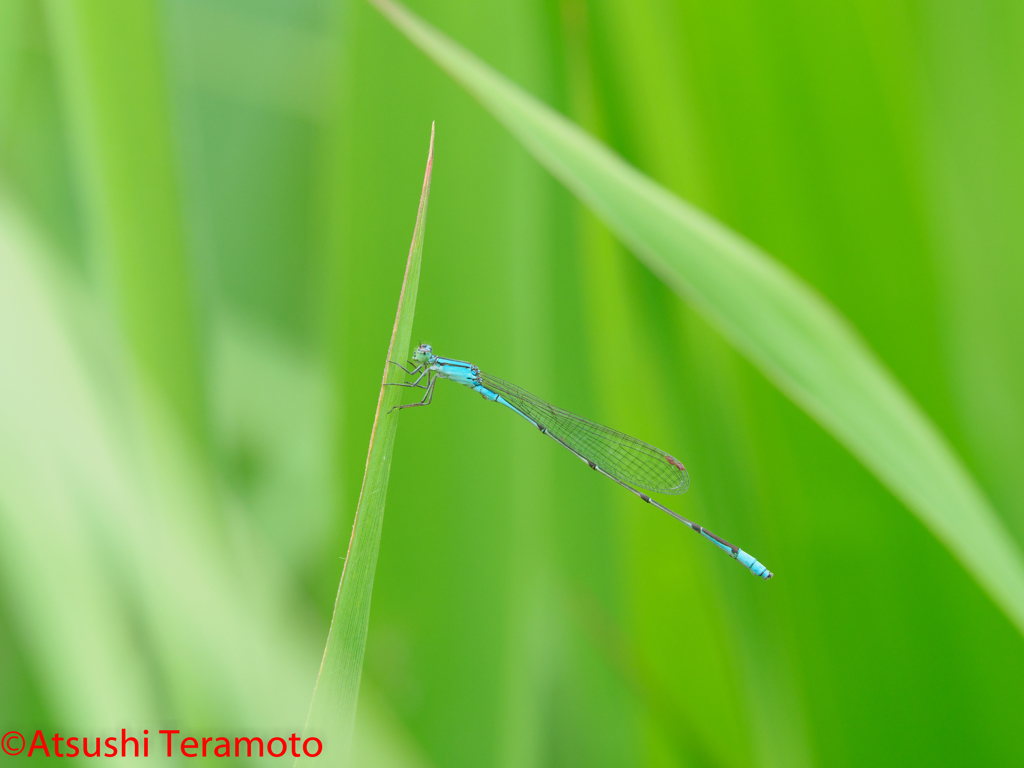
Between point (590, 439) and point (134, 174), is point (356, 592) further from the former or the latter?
point (590, 439)

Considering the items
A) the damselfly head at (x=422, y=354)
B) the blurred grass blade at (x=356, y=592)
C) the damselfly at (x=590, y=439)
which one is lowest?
the blurred grass blade at (x=356, y=592)

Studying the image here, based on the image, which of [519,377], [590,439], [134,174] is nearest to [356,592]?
[519,377]

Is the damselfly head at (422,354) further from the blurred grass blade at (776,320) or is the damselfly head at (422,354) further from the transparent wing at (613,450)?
the blurred grass blade at (776,320)

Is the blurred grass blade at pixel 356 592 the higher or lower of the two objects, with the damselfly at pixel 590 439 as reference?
lower

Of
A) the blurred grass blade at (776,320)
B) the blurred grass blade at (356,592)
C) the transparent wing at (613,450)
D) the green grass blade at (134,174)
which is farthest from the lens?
the transparent wing at (613,450)

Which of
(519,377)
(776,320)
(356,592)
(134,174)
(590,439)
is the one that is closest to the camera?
(356,592)

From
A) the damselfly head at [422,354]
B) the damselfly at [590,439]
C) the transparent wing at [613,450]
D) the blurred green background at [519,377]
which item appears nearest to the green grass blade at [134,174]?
the blurred green background at [519,377]

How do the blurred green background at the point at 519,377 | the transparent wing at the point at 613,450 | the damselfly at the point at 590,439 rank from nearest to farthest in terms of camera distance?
1. the blurred green background at the point at 519,377
2. the damselfly at the point at 590,439
3. the transparent wing at the point at 613,450
